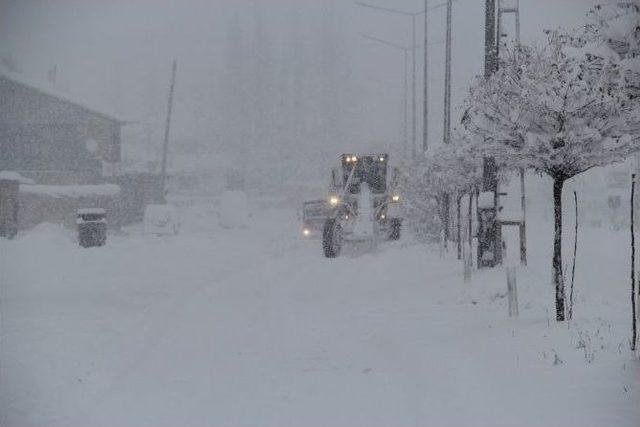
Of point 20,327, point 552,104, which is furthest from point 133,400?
point 552,104

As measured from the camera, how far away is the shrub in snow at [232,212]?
34.0m

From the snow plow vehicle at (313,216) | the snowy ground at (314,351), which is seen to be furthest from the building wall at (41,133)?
the snowy ground at (314,351)

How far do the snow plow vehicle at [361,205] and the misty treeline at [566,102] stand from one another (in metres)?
9.63

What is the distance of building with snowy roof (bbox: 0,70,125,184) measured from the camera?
122 feet

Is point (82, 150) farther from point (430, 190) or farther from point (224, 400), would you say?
point (224, 400)

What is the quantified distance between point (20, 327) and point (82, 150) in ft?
107

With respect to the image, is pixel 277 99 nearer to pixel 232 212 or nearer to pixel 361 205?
pixel 232 212

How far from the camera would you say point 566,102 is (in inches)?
303

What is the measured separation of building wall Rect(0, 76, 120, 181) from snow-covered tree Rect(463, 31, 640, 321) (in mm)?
34139

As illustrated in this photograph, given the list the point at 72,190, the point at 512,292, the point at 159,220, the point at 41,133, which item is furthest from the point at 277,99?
the point at 512,292

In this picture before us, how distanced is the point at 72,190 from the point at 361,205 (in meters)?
18.3

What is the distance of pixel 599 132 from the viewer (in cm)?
775

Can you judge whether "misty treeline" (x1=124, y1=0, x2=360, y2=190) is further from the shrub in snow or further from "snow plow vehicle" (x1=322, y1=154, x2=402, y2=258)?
"snow plow vehicle" (x1=322, y1=154, x2=402, y2=258)

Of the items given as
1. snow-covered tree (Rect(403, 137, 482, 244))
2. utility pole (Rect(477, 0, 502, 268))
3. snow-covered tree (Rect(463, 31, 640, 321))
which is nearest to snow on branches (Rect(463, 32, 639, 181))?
snow-covered tree (Rect(463, 31, 640, 321))
